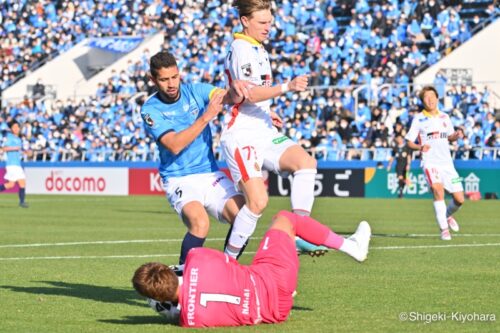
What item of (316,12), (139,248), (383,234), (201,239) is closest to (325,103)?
(316,12)

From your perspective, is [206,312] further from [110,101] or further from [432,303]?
[110,101]

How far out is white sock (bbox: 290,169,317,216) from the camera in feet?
35.8

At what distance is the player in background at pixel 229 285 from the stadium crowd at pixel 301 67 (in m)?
27.4

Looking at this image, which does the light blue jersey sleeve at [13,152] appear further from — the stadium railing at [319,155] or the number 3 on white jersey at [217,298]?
the number 3 on white jersey at [217,298]

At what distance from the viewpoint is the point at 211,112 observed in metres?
9.95

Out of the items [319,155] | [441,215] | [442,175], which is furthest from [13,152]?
[441,215]

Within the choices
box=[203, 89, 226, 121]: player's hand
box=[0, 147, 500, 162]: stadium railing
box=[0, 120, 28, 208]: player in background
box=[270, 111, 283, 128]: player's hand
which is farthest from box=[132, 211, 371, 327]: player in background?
box=[0, 147, 500, 162]: stadium railing

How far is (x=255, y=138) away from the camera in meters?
11.1

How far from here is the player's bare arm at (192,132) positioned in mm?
9961

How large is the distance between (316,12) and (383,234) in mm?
25449

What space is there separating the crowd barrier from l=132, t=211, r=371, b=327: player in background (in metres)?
22.4

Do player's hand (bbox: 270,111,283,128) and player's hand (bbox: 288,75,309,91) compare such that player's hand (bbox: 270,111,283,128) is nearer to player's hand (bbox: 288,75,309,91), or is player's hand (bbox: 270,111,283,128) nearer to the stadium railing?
player's hand (bbox: 288,75,309,91)

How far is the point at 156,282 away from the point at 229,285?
21.1 inches

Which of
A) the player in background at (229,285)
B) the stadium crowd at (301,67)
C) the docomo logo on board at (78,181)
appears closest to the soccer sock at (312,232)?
the player in background at (229,285)
